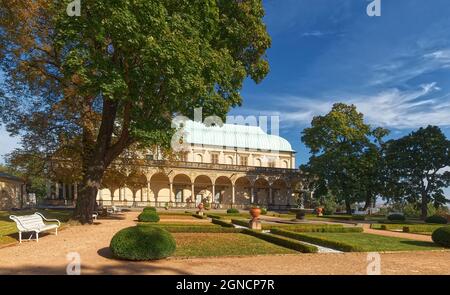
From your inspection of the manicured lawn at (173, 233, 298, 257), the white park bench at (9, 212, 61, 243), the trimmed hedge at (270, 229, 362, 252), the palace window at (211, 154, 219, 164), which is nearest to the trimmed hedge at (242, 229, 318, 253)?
the manicured lawn at (173, 233, 298, 257)

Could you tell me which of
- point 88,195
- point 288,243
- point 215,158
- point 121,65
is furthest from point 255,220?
point 215,158

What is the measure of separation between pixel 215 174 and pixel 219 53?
40781 mm

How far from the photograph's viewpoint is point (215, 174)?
2311 inches

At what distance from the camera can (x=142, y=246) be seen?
1055 cm

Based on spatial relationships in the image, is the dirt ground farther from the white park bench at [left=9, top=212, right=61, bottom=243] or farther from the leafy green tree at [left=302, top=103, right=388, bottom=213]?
the leafy green tree at [left=302, top=103, right=388, bottom=213]

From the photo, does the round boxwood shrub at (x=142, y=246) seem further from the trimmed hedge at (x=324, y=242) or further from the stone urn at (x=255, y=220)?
the stone urn at (x=255, y=220)

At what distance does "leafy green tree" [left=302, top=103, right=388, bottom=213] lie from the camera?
46781mm

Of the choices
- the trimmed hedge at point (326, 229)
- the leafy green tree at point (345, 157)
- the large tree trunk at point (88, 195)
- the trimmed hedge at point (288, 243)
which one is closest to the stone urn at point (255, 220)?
the trimmed hedge at point (326, 229)

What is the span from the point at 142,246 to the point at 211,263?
6.56 feet

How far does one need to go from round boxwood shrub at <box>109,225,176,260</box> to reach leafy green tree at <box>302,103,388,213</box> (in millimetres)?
38574

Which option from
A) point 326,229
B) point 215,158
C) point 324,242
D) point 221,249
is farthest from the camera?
point 215,158

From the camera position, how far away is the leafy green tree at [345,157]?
4678cm

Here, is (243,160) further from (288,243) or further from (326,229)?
(288,243)

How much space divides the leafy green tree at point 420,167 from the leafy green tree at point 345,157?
2.10 metres
